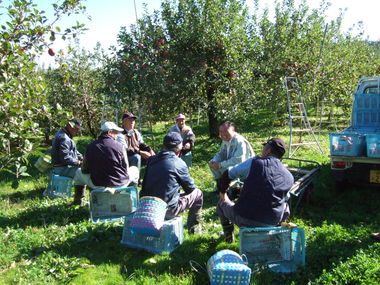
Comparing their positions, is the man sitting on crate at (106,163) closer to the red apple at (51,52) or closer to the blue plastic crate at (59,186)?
the blue plastic crate at (59,186)

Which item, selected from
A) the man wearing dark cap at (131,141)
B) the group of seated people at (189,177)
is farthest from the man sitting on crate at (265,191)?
the man wearing dark cap at (131,141)

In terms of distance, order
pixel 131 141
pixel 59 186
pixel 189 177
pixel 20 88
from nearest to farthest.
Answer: pixel 20 88
pixel 189 177
pixel 59 186
pixel 131 141

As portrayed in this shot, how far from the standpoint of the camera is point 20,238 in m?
4.58

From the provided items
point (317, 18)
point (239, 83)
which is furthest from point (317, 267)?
point (317, 18)

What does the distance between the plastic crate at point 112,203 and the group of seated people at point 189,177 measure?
0.21m

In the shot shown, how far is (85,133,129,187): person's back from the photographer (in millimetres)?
5238

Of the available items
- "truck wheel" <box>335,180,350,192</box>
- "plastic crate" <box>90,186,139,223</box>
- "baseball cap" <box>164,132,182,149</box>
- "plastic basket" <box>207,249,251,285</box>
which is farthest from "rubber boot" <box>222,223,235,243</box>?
"truck wheel" <box>335,180,350,192</box>

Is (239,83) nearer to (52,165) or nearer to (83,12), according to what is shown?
(52,165)

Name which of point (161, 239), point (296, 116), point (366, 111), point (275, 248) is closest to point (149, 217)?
point (161, 239)

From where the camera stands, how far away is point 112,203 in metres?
5.22

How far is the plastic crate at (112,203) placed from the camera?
5090 mm

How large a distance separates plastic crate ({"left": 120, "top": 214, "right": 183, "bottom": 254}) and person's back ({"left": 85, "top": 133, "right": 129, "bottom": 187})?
39.7 inches

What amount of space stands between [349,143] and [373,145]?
0.36 meters

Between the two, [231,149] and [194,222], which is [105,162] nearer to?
[194,222]
